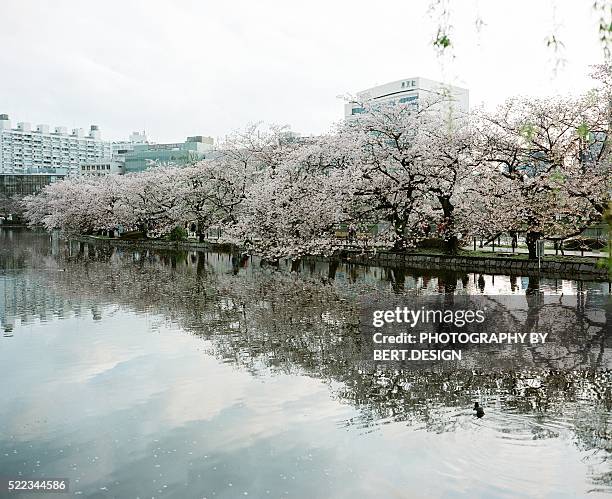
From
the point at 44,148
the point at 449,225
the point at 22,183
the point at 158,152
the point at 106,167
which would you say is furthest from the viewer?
the point at 44,148

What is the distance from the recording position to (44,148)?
177000mm

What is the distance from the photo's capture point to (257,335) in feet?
41.7

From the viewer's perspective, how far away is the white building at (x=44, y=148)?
16888 cm

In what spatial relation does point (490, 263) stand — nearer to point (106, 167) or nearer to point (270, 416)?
point (270, 416)

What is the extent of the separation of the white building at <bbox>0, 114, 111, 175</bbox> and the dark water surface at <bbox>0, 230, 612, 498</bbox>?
165 meters

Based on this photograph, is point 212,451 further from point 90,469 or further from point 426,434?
point 426,434

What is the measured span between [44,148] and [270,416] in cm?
18891

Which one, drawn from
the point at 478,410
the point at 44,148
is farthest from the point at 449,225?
the point at 44,148

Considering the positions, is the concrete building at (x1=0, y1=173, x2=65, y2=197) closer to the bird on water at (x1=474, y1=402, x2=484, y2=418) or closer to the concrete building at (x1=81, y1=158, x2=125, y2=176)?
the concrete building at (x1=81, y1=158, x2=125, y2=176)

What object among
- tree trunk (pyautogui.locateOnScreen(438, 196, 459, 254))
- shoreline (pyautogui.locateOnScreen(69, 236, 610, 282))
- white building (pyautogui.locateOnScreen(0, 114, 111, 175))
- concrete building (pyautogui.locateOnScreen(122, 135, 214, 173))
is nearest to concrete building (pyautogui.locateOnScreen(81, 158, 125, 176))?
concrete building (pyautogui.locateOnScreen(122, 135, 214, 173))

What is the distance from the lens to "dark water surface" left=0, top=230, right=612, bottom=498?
623 centimetres

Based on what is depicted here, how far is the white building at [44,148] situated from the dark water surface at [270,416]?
165325 millimetres

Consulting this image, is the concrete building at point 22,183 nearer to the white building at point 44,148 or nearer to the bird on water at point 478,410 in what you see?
the white building at point 44,148

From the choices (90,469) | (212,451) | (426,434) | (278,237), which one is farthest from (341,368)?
(278,237)
